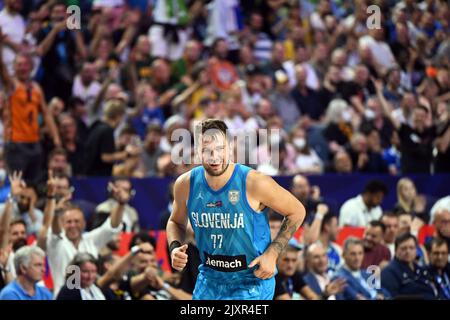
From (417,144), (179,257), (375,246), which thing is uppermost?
(417,144)

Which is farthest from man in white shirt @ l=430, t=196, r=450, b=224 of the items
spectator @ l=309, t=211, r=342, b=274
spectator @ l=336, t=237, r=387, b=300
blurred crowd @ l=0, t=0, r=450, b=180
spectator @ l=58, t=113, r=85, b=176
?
spectator @ l=58, t=113, r=85, b=176

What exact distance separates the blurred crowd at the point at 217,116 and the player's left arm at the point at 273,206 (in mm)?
2689

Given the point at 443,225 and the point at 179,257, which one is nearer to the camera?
the point at 179,257

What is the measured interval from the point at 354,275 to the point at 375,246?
88 centimetres

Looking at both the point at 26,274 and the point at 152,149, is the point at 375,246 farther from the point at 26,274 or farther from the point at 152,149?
the point at 26,274

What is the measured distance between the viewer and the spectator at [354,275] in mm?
11250

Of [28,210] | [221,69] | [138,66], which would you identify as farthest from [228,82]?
[28,210]

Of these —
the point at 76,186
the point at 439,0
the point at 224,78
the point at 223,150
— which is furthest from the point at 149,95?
the point at 223,150

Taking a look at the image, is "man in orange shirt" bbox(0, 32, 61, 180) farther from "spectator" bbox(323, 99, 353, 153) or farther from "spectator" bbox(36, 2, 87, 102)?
"spectator" bbox(323, 99, 353, 153)

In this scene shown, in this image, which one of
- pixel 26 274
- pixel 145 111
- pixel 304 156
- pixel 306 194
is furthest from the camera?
pixel 145 111

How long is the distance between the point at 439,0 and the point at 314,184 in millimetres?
7562

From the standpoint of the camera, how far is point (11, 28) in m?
15.1

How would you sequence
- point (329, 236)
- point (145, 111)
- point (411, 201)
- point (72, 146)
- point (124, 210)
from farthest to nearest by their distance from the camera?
point (145, 111) < point (72, 146) < point (411, 201) < point (124, 210) < point (329, 236)
